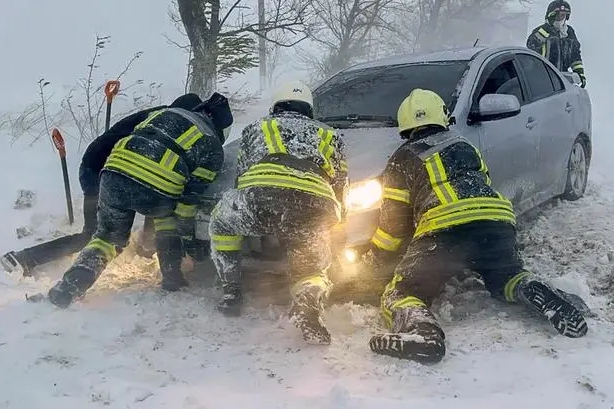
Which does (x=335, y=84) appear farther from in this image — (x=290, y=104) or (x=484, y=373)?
(x=484, y=373)

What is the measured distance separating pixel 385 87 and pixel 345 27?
15610 mm

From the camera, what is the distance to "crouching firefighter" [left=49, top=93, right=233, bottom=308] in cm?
430

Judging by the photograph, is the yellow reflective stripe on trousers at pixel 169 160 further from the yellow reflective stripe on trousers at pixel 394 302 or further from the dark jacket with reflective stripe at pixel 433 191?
the yellow reflective stripe on trousers at pixel 394 302

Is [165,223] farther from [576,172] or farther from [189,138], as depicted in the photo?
[576,172]

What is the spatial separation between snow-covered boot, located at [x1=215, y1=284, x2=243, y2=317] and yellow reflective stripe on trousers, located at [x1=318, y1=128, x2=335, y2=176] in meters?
0.96

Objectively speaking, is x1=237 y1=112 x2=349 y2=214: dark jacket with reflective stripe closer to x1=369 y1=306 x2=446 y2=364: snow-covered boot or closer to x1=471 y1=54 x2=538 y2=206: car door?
x1=369 y1=306 x2=446 y2=364: snow-covered boot

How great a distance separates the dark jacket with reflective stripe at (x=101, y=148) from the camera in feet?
16.6

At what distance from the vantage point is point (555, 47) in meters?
8.69

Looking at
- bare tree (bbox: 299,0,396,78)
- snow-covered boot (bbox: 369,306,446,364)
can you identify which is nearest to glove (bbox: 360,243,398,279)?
snow-covered boot (bbox: 369,306,446,364)

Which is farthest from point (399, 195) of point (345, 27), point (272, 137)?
point (345, 27)

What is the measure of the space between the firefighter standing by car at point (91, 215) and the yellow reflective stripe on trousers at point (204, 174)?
0.67 metres

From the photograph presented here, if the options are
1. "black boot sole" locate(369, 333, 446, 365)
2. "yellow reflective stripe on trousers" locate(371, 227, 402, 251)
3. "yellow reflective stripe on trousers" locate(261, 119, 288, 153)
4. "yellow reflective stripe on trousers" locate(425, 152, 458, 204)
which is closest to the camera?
"black boot sole" locate(369, 333, 446, 365)

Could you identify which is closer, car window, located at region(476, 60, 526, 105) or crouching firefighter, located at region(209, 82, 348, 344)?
crouching firefighter, located at region(209, 82, 348, 344)

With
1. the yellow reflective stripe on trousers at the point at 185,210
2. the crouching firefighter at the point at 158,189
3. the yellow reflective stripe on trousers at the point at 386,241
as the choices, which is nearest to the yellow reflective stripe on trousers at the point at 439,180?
the yellow reflective stripe on trousers at the point at 386,241
